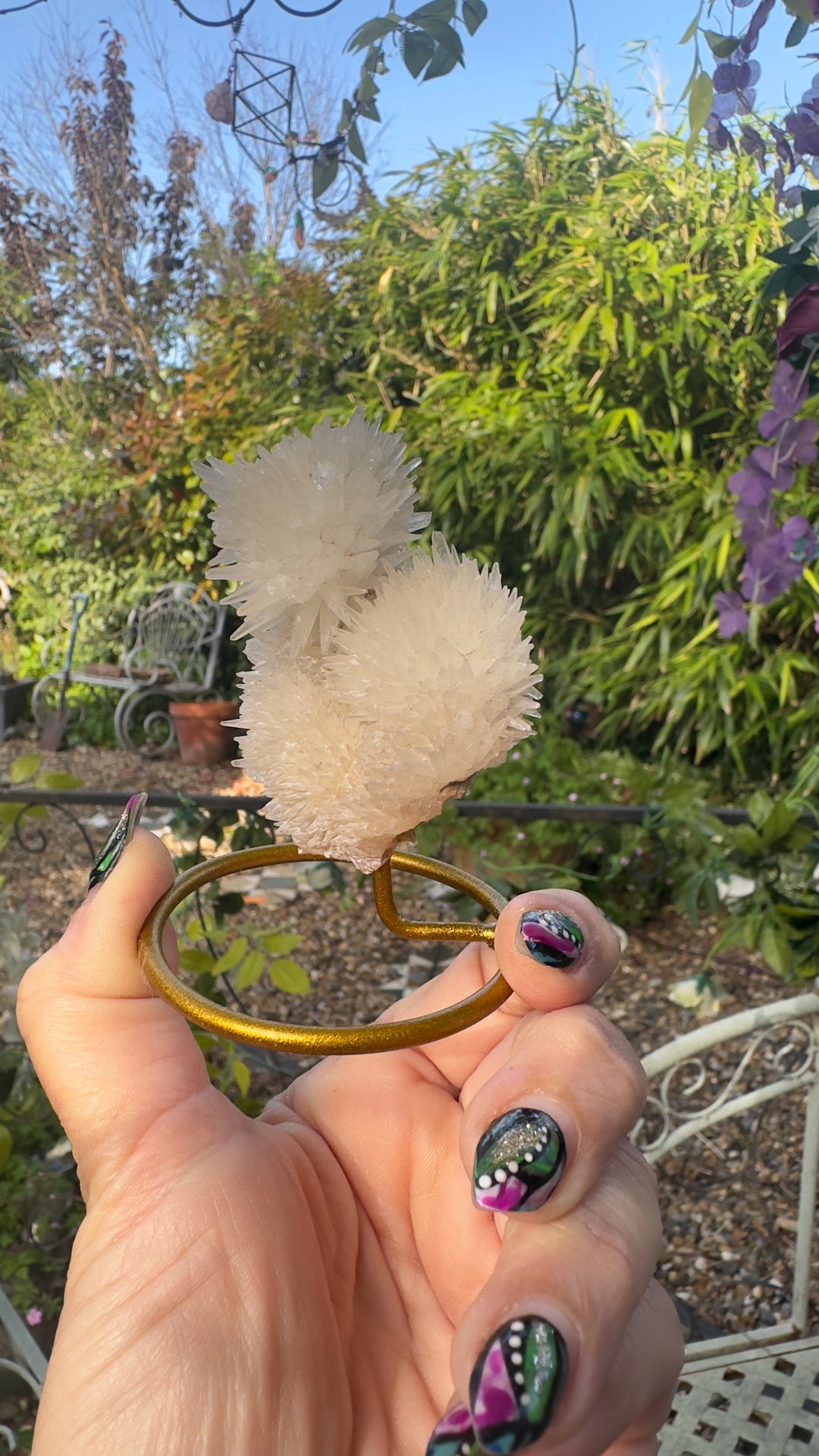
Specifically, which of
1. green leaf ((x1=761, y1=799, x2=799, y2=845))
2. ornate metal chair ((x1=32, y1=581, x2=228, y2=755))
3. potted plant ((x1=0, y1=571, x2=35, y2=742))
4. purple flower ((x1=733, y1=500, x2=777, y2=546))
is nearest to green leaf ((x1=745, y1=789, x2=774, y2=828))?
green leaf ((x1=761, y1=799, x2=799, y2=845))

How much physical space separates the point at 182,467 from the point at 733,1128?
269cm

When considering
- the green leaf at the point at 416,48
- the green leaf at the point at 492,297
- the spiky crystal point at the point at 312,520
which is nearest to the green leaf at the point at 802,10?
the green leaf at the point at 416,48

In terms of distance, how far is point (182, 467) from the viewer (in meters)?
3.22

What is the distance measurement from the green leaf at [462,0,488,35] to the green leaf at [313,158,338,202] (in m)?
0.24

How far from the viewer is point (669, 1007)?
67.6 inches

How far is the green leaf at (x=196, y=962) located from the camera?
801 millimetres

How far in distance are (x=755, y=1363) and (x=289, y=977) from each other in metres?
0.49

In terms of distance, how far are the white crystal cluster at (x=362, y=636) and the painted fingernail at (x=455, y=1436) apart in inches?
6.5

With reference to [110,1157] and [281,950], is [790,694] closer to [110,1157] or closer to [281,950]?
[281,950]

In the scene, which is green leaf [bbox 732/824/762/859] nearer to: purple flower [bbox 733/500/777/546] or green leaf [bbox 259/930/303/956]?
purple flower [bbox 733/500/777/546]

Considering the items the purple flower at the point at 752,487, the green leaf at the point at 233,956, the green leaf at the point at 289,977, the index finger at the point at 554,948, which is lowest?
the green leaf at the point at 289,977

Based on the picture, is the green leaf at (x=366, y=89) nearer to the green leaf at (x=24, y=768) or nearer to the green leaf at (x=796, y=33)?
the green leaf at (x=796, y=33)

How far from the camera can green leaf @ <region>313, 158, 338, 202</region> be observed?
811 millimetres

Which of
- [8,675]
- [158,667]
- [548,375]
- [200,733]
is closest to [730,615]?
[548,375]
